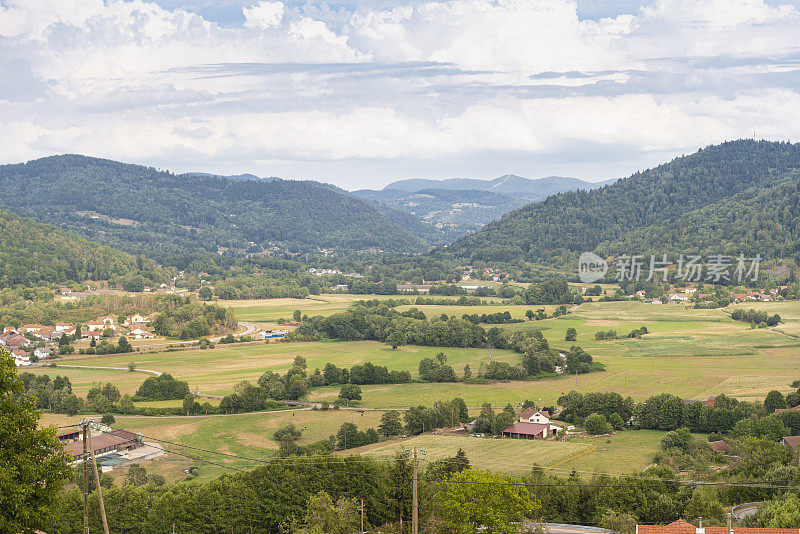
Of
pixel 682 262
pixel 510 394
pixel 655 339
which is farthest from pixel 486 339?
pixel 682 262

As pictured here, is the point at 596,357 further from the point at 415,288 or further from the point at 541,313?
the point at 415,288

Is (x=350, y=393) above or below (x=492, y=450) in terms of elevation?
above

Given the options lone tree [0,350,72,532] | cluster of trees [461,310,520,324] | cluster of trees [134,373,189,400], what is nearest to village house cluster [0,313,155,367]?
cluster of trees [134,373,189,400]

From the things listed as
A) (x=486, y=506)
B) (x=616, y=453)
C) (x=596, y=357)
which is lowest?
(x=616, y=453)

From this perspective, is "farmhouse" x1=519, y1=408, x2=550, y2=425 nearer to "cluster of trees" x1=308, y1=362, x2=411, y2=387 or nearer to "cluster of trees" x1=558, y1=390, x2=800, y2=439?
"cluster of trees" x1=558, y1=390, x2=800, y2=439

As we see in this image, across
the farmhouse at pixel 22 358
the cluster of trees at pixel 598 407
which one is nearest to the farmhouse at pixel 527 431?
the cluster of trees at pixel 598 407

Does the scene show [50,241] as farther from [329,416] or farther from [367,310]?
[329,416]

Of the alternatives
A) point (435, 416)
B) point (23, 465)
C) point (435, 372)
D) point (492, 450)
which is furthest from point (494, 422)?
point (23, 465)
